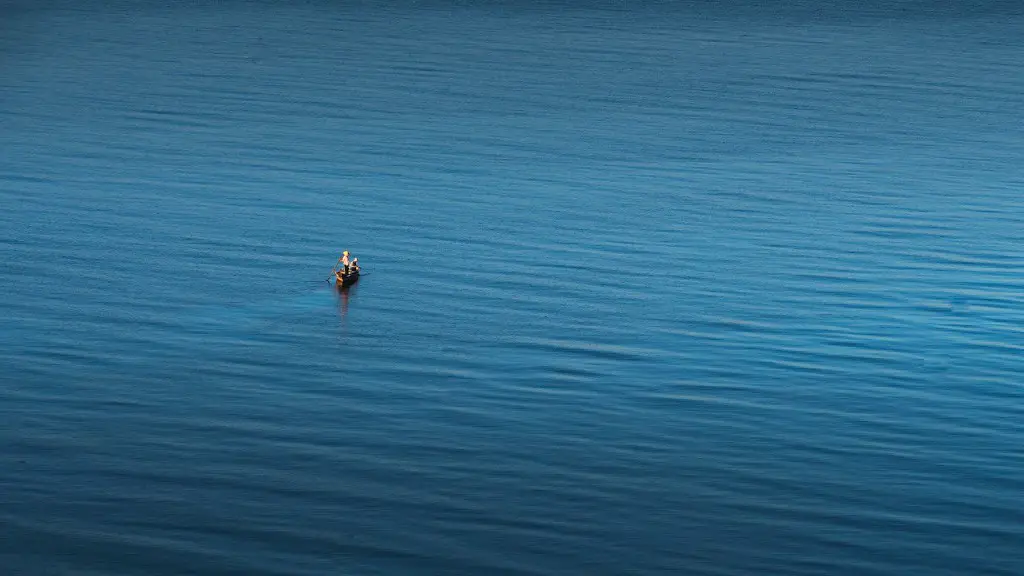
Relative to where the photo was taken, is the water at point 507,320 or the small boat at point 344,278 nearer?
the water at point 507,320

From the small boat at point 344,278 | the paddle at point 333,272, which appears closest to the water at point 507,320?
the paddle at point 333,272

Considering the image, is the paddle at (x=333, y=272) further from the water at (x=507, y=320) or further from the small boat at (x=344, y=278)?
the water at (x=507, y=320)

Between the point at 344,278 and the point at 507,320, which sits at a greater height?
the point at 344,278

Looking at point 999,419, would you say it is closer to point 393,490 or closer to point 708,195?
point 393,490

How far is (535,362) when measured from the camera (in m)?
53.2

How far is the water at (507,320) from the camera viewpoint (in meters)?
40.3

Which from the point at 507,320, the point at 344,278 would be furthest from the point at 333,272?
the point at 507,320

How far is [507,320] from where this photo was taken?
57969mm

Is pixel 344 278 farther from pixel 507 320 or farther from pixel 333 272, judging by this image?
pixel 507 320

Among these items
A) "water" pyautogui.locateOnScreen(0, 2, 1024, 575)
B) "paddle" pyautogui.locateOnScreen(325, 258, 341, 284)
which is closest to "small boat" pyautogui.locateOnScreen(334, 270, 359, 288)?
"paddle" pyautogui.locateOnScreen(325, 258, 341, 284)

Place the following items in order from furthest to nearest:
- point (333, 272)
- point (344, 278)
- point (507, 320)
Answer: point (333, 272) < point (344, 278) < point (507, 320)

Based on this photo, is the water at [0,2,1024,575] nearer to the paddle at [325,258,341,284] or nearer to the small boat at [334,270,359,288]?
the paddle at [325,258,341,284]

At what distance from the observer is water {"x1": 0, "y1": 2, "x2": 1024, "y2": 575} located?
40312 mm

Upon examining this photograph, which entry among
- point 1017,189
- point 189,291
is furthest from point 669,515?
point 1017,189
